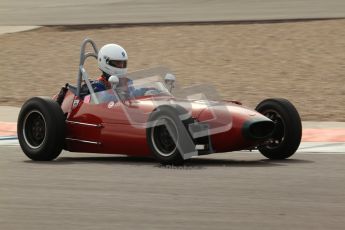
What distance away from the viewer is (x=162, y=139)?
11797 millimetres

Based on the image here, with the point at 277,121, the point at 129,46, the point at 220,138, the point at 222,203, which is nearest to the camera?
the point at 222,203

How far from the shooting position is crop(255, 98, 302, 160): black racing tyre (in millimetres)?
12273

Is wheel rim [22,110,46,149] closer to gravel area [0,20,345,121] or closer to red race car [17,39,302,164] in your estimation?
red race car [17,39,302,164]

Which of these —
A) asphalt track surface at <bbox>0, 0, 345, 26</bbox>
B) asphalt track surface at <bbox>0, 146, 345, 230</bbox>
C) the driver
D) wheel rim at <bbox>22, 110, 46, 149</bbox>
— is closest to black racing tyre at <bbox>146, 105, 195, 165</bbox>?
asphalt track surface at <bbox>0, 146, 345, 230</bbox>

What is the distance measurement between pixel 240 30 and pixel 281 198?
17.3 meters

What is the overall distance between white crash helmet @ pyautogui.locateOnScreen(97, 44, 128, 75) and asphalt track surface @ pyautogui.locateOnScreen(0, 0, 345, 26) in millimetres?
15147

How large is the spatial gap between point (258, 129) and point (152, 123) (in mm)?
1196

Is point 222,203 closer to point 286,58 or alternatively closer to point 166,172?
point 166,172

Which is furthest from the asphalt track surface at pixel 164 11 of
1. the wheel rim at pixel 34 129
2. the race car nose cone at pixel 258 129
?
the race car nose cone at pixel 258 129

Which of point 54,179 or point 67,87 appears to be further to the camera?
point 67,87

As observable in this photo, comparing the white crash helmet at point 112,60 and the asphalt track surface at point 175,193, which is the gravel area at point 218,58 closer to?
the white crash helmet at point 112,60

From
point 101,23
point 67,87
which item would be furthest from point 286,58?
point 67,87

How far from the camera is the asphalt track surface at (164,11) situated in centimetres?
2923

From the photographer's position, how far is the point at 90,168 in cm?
1195
